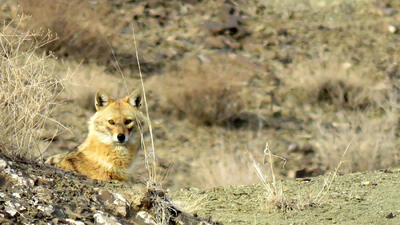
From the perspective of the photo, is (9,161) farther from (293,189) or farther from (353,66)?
(353,66)

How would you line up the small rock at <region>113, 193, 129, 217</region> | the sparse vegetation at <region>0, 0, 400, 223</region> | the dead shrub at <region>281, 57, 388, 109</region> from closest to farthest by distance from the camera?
the small rock at <region>113, 193, 129, 217</region> → the sparse vegetation at <region>0, 0, 400, 223</region> → the dead shrub at <region>281, 57, 388, 109</region>

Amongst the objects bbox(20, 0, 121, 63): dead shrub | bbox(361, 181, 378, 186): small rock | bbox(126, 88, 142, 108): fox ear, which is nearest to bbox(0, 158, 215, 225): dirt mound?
bbox(361, 181, 378, 186): small rock

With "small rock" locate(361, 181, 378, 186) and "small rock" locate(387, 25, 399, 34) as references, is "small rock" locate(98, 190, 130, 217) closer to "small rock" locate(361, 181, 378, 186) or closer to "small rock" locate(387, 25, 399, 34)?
"small rock" locate(361, 181, 378, 186)

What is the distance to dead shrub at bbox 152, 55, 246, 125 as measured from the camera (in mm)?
14086

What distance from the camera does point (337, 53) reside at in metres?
17.2

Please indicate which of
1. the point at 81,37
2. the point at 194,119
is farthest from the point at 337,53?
the point at 81,37

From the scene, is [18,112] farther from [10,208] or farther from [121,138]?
[121,138]

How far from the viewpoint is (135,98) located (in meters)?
7.92

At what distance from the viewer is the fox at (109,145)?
285 inches

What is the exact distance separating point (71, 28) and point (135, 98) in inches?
297

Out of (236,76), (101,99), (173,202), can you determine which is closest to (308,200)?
(173,202)

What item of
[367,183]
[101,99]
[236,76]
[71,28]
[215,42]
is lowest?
[236,76]

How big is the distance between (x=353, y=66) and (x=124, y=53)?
192 inches

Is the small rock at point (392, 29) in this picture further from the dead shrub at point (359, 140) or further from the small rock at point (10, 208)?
the small rock at point (10, 208)
